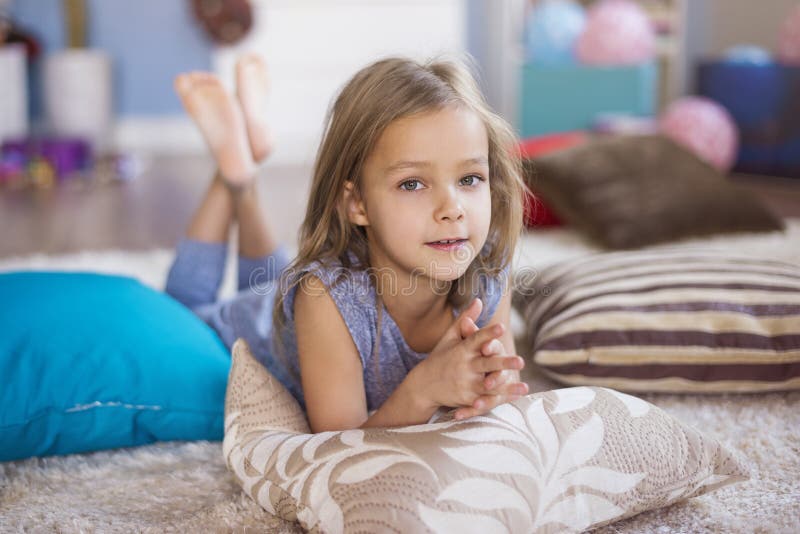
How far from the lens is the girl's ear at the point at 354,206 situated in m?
1.06

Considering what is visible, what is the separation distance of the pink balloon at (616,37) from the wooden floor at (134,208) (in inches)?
25.0

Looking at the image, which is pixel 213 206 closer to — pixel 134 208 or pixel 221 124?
pixel 221 124

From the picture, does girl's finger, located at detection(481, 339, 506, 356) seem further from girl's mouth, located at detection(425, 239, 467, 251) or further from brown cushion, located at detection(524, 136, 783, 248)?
brown cushion, located at detection(524, 136, 783, 248)

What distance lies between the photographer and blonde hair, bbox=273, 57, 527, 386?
1.01 meters

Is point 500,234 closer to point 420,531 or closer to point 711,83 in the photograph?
point 420,531

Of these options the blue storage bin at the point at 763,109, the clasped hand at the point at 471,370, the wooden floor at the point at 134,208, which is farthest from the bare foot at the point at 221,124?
the blue storage bin at the point at 763,109

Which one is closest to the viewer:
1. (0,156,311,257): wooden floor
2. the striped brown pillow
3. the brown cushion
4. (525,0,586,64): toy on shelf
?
the striped brown pillow

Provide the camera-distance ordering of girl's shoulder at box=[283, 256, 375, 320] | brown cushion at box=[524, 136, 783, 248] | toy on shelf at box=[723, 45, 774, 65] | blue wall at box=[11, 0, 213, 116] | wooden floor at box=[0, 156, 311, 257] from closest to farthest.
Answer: girl's shoulder at box=[283, 256, 375, 320] → brown cushion at box=[524, 136, 783, 248] → wooden floor at box=[0, 156, 311, 257] → toy on shelf at box=[723, 45, 774, 65] → blue wall at box=[11, 0, 213, 116]

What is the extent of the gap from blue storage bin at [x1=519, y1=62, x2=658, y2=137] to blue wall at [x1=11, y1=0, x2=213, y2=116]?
1.63 meters

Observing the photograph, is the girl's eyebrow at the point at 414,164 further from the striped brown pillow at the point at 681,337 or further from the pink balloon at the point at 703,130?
the pink balloon at the point at 703,130

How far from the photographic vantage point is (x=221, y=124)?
157 cm

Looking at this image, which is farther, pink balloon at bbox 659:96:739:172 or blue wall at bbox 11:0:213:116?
blue wall at bbox 11:0:213:116

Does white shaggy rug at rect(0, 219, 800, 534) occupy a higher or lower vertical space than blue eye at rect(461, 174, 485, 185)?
lower

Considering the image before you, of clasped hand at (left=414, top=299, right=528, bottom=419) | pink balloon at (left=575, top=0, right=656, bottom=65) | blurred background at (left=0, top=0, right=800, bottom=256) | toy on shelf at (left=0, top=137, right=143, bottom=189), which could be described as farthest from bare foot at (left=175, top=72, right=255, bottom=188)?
pink balloon at (left=575, top=0, right=656, bottom=65)
